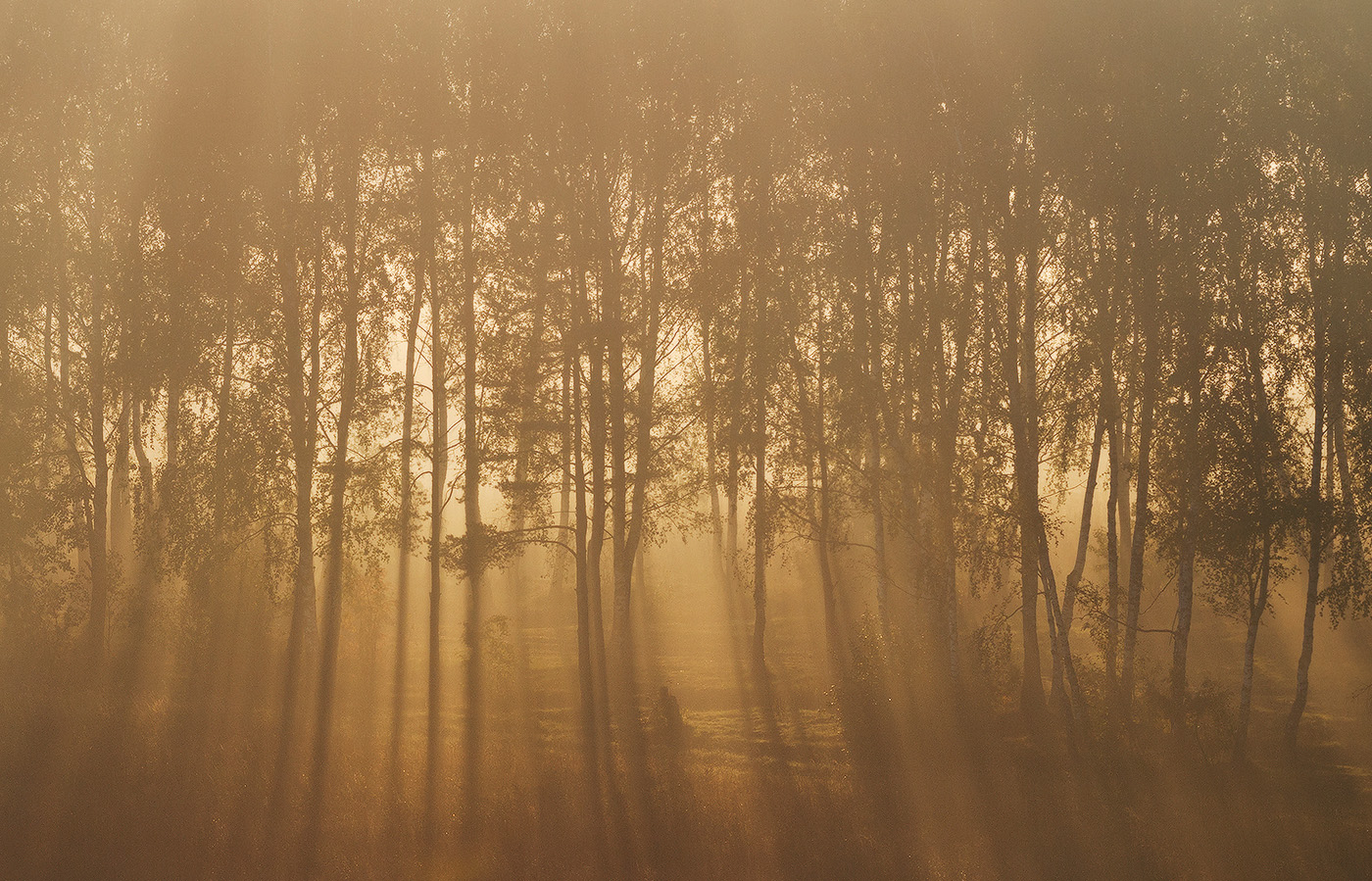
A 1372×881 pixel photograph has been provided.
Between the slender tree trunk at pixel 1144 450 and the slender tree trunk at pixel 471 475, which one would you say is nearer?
the slender tree trunk at pixel 1144 450

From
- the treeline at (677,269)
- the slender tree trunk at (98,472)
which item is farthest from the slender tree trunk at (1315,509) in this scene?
the slender tree trunk at (98,472)

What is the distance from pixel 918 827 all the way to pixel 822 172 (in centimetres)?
1521

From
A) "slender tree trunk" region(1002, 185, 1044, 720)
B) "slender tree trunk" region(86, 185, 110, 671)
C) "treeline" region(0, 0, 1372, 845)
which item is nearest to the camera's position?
"slender tree trunk" region(1002, 185, 1044, 720)

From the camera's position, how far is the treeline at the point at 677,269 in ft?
63.4

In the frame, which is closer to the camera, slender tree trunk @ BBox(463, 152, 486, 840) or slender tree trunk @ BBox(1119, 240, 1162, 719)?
slender tree trunk @ BBox(1119, 240, 1162, 719)

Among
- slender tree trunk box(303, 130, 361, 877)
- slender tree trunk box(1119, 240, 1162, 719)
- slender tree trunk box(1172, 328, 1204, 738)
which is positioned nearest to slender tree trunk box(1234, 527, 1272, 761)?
slender tree trunk box(1172, 328, 1204, 738)

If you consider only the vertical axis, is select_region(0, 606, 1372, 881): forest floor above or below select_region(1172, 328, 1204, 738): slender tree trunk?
below

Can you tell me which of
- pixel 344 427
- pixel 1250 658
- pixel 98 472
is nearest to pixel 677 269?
pixel 344 427

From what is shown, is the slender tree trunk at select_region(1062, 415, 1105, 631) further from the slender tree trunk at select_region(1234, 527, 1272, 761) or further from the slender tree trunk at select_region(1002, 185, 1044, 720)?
the slender tree trunk at select_region(1234, 527, 1272, 761)

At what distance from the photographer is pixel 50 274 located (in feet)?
76.1

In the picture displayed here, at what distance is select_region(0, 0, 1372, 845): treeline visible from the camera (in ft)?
63.4

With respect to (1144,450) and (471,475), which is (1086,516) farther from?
(471,475)

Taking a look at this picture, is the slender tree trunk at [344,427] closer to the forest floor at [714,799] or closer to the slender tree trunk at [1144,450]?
the forest floor at [714,799]

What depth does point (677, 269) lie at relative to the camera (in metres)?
21.0
